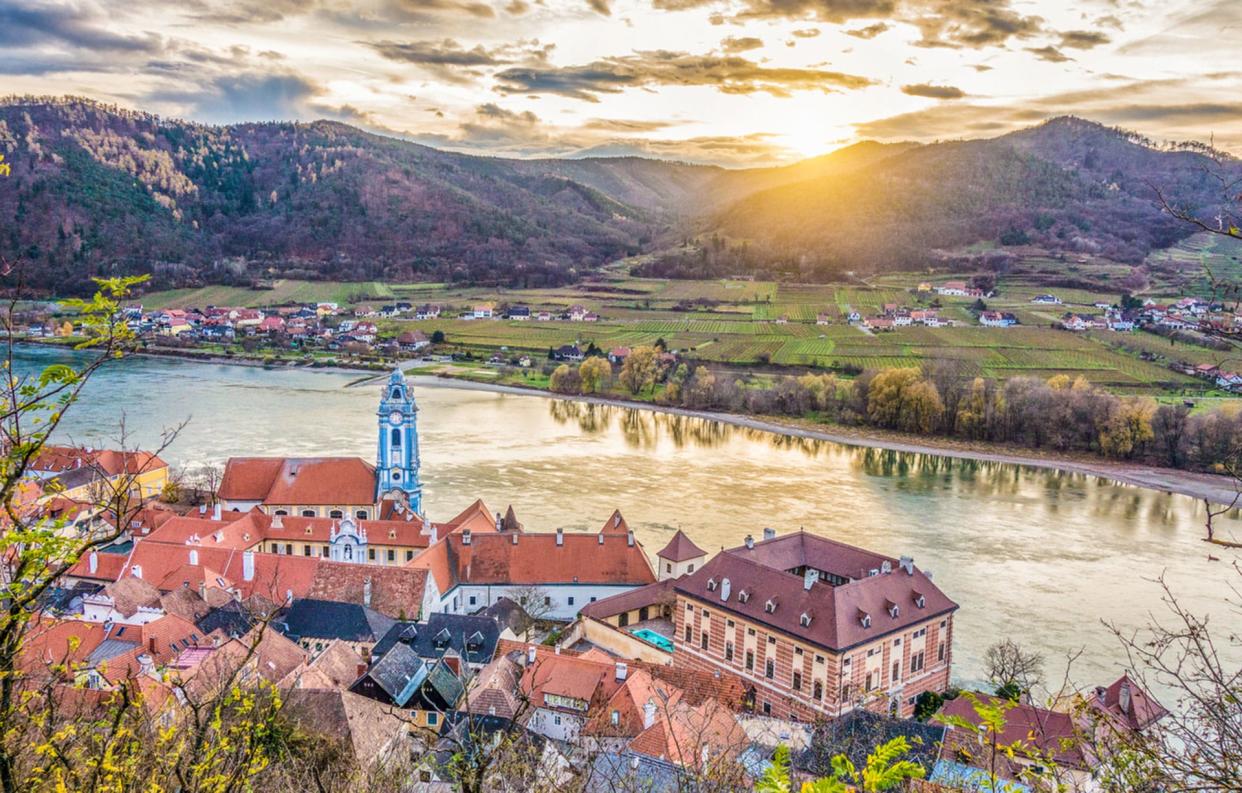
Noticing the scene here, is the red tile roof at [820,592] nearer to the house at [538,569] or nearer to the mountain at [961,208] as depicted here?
the house at [538,569]

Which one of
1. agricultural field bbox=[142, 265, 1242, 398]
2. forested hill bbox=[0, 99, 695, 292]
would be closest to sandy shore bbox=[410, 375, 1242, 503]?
agricultural field bbox=[142, 265, 1242, 398]

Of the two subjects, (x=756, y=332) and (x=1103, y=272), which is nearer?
(x=756, y=332)

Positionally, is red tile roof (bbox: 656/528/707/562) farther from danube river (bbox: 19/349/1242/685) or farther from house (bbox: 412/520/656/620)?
danube river (bbox: 19/349/1242/685)

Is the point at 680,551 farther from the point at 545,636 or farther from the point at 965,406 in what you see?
the point at 965,406

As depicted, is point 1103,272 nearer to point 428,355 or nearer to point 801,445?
point 801,445

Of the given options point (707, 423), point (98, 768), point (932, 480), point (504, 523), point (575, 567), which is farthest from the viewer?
point (707, 423)

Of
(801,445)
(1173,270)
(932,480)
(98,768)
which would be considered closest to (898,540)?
(932,480)

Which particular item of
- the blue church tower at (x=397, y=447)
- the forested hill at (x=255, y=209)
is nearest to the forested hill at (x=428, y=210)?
the forested hill at (x=255, y=209)
